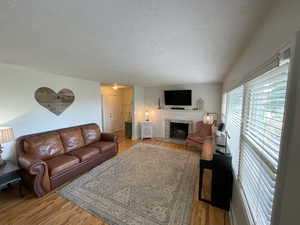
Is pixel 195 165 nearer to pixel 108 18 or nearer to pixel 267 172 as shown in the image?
pixel 267 172

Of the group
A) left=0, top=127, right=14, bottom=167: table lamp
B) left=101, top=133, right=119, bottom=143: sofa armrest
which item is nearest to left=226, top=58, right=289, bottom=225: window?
left=101, top=133, right=119, bottom=143: sofa armrest

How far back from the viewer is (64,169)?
2.31m

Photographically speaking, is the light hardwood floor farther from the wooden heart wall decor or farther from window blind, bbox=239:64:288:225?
the wooden heart wall decor

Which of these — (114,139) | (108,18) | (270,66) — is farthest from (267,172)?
(114,139)

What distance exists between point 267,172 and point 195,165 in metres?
2.35

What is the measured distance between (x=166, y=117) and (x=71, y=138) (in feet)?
11.3

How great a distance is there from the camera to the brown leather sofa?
2.01m

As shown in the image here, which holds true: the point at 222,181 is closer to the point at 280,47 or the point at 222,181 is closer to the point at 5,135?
the point at 280,47

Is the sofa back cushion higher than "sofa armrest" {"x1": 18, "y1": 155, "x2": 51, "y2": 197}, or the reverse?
the sofa back cushion

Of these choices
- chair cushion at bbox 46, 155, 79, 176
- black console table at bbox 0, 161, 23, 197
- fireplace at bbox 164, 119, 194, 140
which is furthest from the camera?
fireplace at bbox 164, 119, 194, 140

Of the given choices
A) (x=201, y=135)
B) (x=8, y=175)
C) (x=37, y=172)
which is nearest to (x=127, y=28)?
(x=37, y=172)

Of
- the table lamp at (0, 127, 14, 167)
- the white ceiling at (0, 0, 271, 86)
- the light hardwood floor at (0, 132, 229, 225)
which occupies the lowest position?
the light hardwood floor at (0, 132, 229, 225)

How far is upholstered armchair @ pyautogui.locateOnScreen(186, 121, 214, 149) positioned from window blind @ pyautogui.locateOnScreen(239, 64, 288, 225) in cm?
256

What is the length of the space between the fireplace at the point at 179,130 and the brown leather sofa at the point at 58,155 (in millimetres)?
2637
